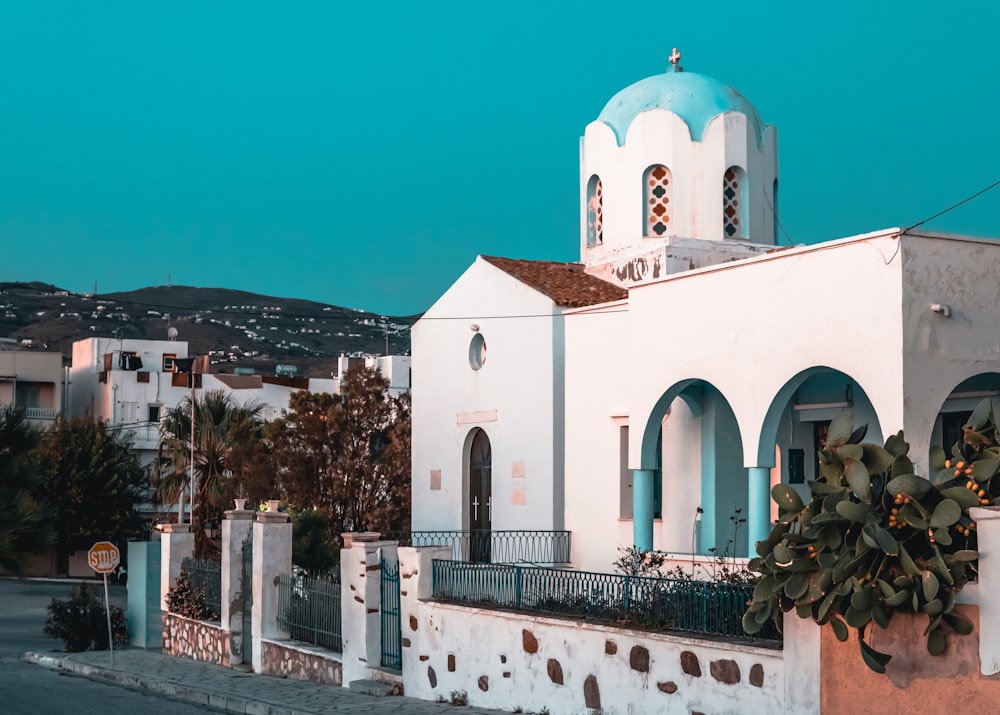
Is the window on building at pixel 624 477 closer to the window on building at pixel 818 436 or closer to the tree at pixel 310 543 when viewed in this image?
the window on building at pixel 818 436

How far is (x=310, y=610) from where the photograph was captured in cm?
1827

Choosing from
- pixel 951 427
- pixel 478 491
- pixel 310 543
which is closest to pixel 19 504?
pixel 478 491

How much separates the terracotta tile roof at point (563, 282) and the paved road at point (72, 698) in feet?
31.3

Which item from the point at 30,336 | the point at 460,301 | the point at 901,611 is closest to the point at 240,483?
the point at 460,301

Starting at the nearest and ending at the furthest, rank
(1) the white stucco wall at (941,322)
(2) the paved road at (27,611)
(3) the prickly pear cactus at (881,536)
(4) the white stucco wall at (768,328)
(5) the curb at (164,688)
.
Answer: (3) the prickly pear cactus at (881,536) < (5) the curb at (164,688) < (1) the white stucco wall at (941,322) < (4) the white stucco wall at (768,328) < (2) the paved road at (27,611)

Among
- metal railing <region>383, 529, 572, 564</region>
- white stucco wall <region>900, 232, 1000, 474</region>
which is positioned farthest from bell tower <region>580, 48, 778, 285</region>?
white stucco wall <region>900, 232, 1000, 474</region>

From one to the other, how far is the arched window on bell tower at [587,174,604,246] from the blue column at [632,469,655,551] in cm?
661

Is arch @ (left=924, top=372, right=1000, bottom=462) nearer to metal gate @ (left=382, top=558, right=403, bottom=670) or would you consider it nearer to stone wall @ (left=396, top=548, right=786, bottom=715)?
stone wall @ (left=396, top=548, right=786, bottom=715)

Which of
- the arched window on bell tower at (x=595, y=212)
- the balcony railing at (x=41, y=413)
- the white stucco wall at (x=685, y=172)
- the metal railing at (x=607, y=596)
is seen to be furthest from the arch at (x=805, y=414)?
the balcony railing at (x=41, y=413)

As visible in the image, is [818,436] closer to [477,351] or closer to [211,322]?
[477,351]

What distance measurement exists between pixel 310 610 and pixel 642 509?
16.2 ft

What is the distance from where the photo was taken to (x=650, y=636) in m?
12.0

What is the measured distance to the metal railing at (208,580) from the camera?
2136cm

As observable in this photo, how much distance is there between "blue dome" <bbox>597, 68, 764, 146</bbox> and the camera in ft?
80.0
